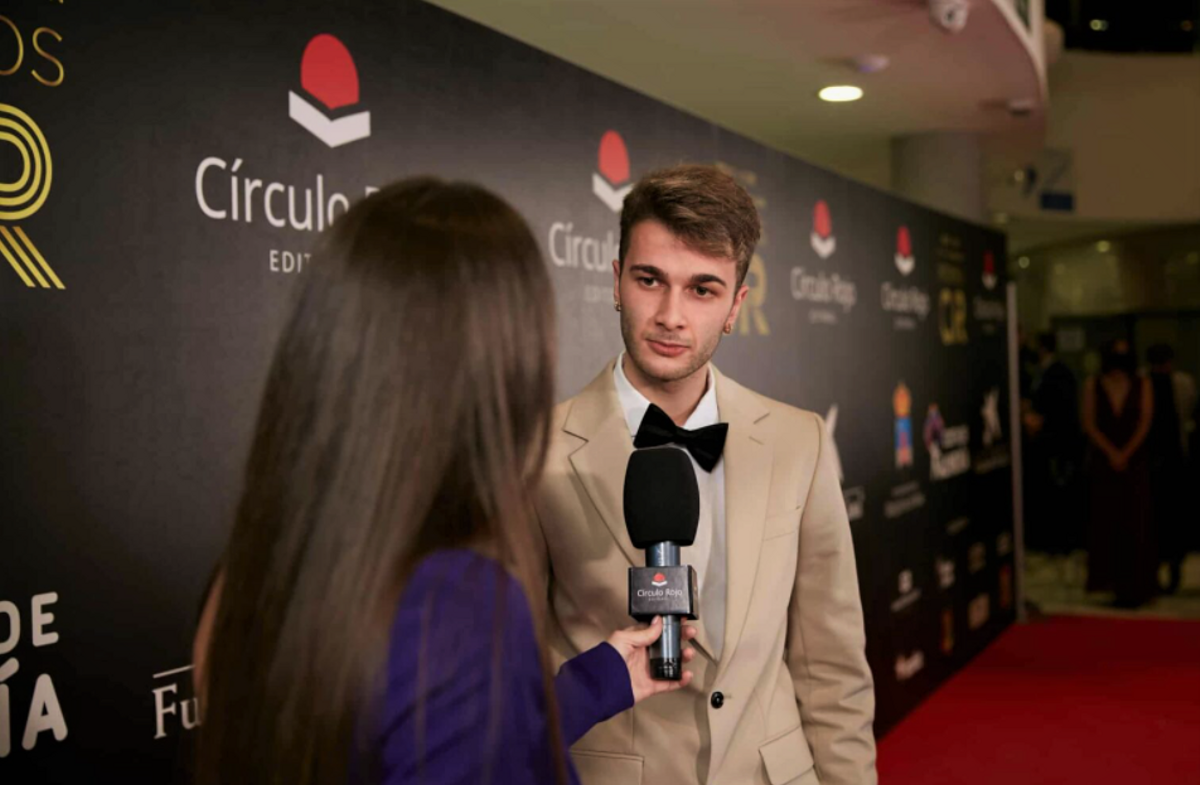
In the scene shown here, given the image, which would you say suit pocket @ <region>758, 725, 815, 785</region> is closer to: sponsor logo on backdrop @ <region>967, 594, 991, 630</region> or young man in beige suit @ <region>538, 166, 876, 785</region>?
young man in beige suit @ <region>538, 166, 876, 785</region>

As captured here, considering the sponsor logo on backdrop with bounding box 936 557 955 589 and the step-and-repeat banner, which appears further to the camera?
the sponsor logo on backdrop with bounding box 936 557 955 589

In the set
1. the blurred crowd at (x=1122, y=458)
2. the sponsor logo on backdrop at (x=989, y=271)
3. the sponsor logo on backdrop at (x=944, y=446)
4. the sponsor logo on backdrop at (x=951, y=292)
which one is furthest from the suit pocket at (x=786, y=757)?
the blurred crowd at (x=1122, y=458)

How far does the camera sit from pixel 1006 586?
740 cm

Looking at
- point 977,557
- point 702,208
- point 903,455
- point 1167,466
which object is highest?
A: point 702,208

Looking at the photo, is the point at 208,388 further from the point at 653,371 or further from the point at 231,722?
the point at 231,722

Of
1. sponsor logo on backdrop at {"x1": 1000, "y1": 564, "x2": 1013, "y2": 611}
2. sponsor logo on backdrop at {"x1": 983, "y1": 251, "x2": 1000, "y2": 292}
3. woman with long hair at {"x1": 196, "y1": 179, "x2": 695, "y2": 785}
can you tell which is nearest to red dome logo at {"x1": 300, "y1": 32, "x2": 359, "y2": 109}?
woman with long hair at {"x1": 196, "y1": 179, "x2": 695, "y2": 785}

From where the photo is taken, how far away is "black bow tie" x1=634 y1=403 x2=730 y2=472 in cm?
192

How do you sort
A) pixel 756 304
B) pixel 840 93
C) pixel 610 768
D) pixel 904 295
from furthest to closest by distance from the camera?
pixel 840 93
pixel 904 295
pixel 756 304
pixel 610 768

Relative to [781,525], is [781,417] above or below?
above

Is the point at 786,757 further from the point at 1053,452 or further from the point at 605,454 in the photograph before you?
the point at 1053,452

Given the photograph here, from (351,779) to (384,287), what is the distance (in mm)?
418

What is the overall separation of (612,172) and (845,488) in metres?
1.94

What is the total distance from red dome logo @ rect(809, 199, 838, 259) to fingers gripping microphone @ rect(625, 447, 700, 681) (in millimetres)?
3198

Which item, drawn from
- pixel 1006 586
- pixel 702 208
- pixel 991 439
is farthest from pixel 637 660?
pixel 1006 586
